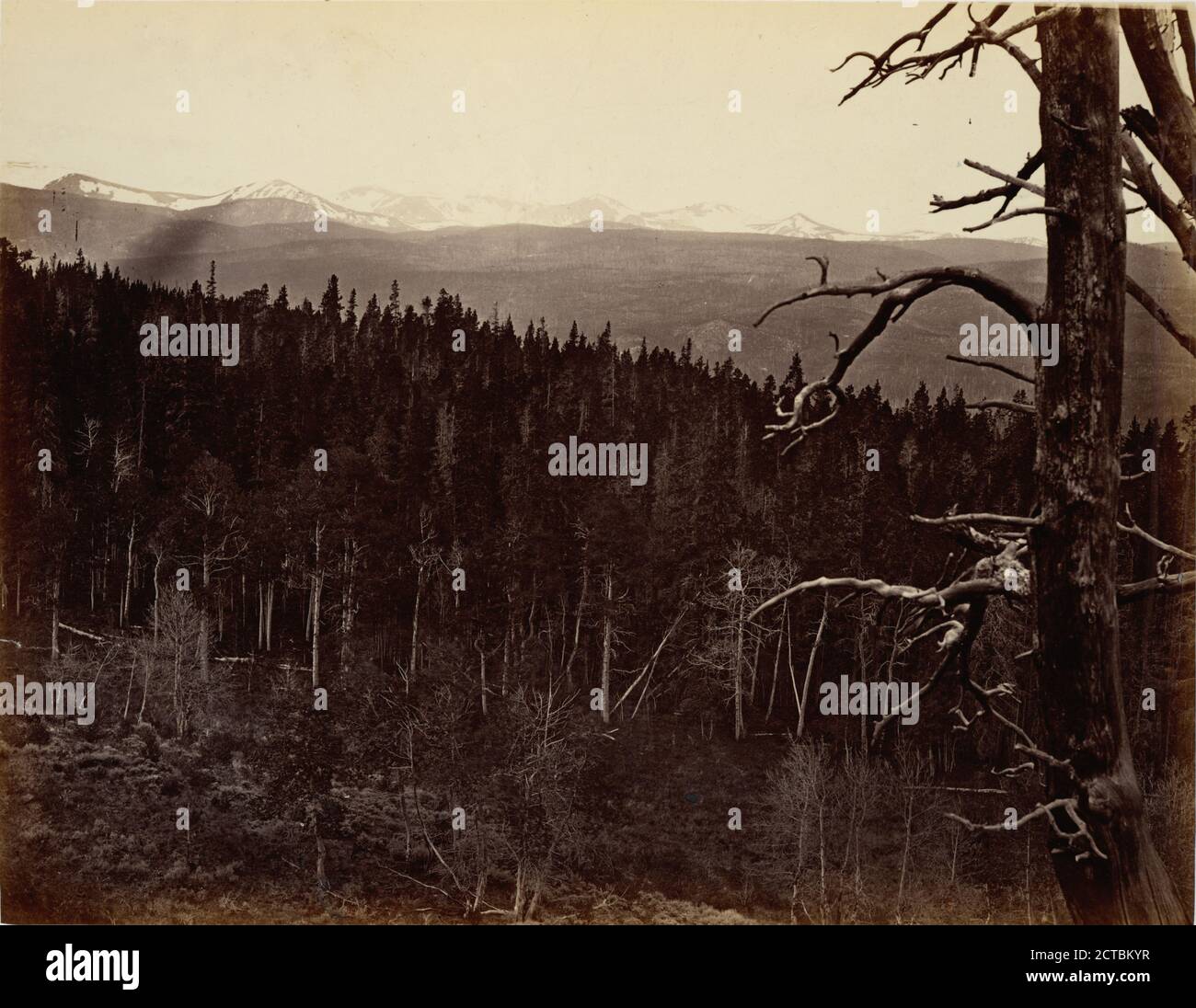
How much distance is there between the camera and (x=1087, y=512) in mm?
5152

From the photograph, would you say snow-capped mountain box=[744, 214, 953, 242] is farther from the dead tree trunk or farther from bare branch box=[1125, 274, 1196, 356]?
bare branch box=[1125, 274, 1196, 356]

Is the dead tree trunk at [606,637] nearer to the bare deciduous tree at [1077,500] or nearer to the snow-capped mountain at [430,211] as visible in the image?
the snow-capped mountain at [430,211]

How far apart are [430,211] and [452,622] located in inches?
143

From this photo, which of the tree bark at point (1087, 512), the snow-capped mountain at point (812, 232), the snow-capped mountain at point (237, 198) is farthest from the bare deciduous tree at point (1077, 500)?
the snow-capped mountain at point (237, 198)

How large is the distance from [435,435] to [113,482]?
290 centimetres

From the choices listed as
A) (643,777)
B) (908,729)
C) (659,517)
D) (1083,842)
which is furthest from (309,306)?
(1083,842)

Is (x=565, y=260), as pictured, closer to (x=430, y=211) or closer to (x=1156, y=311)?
(x=430, y=211)

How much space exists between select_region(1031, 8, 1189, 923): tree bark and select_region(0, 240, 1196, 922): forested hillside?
4.55m

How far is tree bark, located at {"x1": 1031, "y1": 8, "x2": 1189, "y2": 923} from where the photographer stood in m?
5.11

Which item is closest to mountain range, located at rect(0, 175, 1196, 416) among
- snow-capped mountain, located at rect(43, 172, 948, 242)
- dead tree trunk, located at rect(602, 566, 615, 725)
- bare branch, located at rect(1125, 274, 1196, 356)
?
snow-capped mountain, located at rect(43, 172, 948, 242)

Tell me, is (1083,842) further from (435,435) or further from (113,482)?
(113,482)

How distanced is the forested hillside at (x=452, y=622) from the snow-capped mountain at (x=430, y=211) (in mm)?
687

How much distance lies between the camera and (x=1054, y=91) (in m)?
5.34

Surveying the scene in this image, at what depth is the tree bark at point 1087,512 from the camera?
5.11 m
